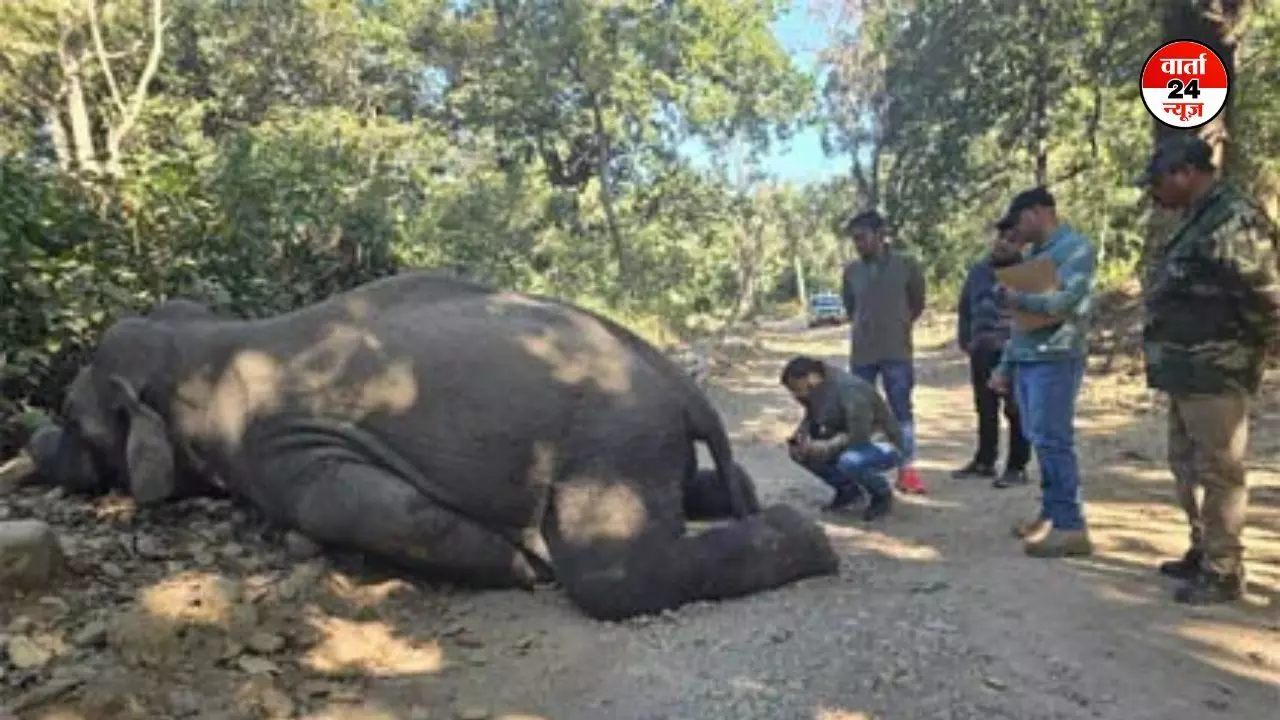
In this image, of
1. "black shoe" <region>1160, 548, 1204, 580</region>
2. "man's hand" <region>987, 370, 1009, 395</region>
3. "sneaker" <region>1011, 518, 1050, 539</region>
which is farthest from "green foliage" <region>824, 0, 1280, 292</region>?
"black shoe" <region>1160, 548, 1204, 580</region>

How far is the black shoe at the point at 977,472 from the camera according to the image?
26.0 feet

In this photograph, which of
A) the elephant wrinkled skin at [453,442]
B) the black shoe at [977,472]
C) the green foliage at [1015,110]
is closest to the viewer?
the elephant wrinkled skin at [453,442]

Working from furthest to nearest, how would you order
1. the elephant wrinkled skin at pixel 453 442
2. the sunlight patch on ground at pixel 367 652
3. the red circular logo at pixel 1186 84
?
the red circular logo at pixel 1186 84, the elephant wrinkled skin at pixel 453 442, the sunlight patch on ground at pixel 367 652

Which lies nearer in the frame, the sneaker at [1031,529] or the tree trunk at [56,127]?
the sneaker at [1031,529]

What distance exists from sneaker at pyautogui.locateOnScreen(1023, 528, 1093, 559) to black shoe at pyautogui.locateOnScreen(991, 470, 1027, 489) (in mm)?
1886

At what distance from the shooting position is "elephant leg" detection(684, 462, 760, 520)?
18.5ft

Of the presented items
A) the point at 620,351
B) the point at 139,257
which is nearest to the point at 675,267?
the point at 139,257

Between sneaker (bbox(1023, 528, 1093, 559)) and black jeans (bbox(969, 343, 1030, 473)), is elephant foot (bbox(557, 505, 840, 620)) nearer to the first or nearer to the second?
sneaker (bbox(1023, 528, 1093, 559))

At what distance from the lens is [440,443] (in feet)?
16.5

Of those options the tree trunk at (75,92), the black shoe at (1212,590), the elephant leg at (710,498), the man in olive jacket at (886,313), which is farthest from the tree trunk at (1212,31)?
the tree trunk at (75,92)

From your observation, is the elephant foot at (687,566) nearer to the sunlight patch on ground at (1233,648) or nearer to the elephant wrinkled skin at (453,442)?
the elephant wrinkled skin at (453,442)

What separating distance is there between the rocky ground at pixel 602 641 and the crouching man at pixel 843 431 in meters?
0.58

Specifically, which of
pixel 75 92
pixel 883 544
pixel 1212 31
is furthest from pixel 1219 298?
pixel 75 92

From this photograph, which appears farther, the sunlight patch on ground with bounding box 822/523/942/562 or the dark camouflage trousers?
the sunlight patch on ground with bounding box 822/523/942/562
